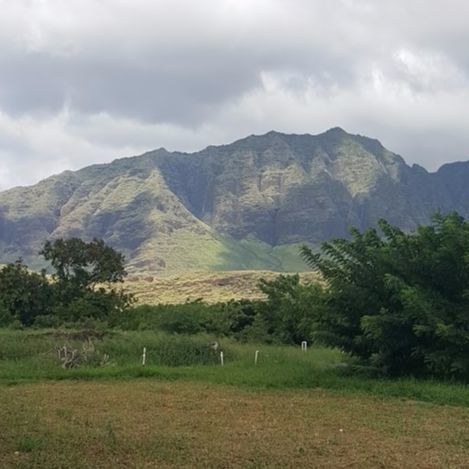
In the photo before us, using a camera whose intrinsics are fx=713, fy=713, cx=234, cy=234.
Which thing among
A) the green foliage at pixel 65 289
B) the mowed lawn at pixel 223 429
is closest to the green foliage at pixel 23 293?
the green foliage at pixel 65 289

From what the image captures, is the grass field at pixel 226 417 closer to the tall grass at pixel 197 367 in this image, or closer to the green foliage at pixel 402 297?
the tall grass at pixel 197 367

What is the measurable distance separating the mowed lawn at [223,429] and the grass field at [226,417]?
23 mm

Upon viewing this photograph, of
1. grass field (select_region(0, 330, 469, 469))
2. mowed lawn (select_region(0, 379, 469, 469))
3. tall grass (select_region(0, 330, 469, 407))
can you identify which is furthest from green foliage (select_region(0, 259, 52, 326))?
mowed lawn (select_region(0, 379, 469, 469))

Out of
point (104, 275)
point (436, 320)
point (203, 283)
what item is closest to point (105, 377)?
point (436, 320)

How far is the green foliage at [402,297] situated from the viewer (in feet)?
66.3

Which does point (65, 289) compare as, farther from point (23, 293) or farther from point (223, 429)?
point (223, 429)

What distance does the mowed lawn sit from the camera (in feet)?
34.6

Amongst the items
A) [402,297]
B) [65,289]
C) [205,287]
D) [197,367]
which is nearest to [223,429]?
[402,297]

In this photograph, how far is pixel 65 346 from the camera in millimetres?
28484

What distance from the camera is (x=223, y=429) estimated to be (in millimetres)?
13297

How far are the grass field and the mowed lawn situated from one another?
23mm

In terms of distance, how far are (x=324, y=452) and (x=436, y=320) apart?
375 inches

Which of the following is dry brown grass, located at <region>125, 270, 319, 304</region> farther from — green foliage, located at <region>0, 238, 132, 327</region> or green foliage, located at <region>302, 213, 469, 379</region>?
green foliage, located at <region>302, 213, 469, 379</region>

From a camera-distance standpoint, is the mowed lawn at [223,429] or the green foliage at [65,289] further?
the green foliage at [65,289]
